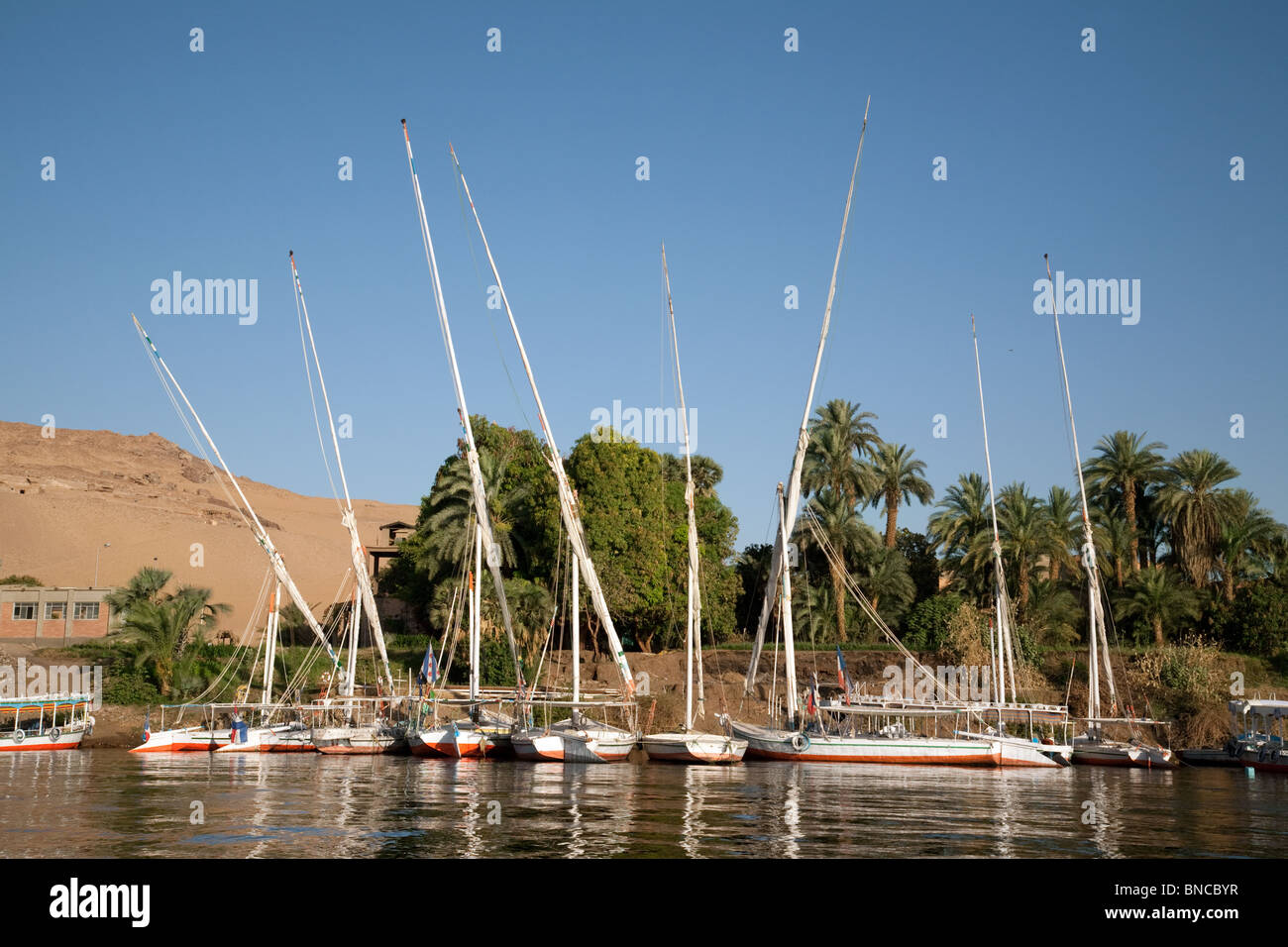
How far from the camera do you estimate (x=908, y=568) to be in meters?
76.9

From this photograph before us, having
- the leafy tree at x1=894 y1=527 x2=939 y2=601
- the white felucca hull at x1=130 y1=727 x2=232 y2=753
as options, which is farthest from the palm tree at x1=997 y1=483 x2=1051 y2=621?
the white felucca hull at x1=130 y1=727 x2=232 y2=753

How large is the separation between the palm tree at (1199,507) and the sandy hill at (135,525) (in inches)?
2847

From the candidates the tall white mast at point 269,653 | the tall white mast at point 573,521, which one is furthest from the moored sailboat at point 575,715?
the tall white mast at point 269,653

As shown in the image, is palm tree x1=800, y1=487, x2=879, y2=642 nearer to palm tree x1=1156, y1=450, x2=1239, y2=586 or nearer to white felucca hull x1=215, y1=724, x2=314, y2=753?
palm tree x1=1156, y1=450, x2=1239, y2=586

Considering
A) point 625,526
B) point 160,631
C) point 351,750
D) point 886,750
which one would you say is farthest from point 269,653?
point 886,750

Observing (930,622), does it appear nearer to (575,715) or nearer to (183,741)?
(575,715)

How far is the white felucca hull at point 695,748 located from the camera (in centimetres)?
4509

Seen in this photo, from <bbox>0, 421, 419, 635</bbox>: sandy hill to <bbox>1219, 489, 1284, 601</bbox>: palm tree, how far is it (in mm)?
74381

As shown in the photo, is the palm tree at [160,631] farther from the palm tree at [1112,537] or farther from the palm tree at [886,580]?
the palm tree at [1112,537]

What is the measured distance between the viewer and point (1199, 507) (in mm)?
63156

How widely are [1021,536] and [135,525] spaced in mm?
111325

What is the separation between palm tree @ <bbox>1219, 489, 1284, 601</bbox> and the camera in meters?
62.6

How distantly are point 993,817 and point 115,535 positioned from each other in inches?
4980
